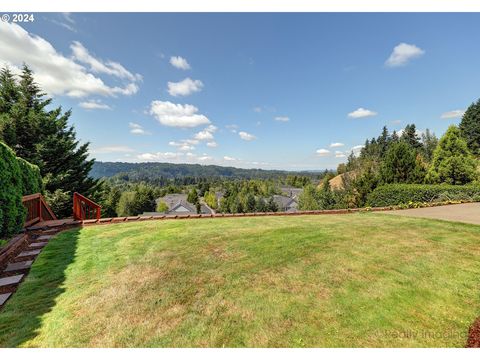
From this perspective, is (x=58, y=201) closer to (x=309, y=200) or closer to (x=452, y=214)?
(x=452, y=214)

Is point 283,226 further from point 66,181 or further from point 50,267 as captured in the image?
point 66,181

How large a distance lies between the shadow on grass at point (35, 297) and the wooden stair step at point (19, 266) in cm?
9

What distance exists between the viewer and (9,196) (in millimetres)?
5980

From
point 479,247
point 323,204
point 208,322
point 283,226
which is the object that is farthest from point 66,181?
point 323,204

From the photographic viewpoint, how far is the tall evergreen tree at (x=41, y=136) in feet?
53.3

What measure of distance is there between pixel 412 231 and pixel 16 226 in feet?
33.3

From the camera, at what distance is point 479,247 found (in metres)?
4.95

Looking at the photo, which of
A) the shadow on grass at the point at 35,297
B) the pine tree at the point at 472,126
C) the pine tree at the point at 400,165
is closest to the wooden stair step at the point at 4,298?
the shadow on grass at the point at 35,297

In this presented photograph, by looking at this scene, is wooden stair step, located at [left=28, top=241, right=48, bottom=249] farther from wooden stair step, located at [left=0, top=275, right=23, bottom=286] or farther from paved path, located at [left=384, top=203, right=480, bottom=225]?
paved path, located at [left=384, top=203, right=480, bottom=225]

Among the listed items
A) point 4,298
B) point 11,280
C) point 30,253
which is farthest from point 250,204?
point 4,298

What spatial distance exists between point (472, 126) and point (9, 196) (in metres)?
75.1

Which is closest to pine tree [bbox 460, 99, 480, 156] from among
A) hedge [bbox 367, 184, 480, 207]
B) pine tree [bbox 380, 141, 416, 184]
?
pine tree [bbox 380, 141, 416, 184]

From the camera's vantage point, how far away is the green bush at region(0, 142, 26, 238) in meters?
5.73

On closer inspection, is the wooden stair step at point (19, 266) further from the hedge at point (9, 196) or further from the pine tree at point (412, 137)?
the pine tree at point (412, 137)
